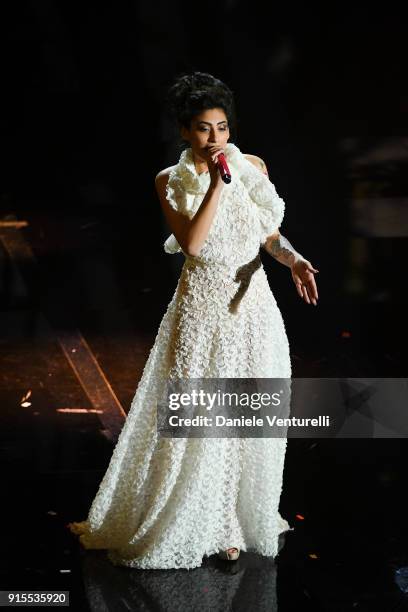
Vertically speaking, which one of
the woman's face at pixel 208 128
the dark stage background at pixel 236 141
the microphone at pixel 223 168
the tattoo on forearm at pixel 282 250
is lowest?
the dark stage background at pixel 236 141

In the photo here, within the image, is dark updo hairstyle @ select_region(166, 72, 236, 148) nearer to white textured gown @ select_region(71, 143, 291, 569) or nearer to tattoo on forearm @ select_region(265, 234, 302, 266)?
white textured gown @ select_region(71, 143, 291, 569)

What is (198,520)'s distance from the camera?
147 inches

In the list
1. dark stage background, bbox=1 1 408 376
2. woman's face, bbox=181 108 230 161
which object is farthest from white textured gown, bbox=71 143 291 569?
dark stage background, bbox=1 1 408 376

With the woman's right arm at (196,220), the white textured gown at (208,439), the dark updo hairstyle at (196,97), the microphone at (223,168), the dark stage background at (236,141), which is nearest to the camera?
the microphone at (223,168)

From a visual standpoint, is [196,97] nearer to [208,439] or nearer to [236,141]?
[208,439]

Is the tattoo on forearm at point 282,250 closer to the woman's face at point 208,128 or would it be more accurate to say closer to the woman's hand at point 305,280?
the woman's hand at point 305,280

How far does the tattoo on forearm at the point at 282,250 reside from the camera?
12.3ft

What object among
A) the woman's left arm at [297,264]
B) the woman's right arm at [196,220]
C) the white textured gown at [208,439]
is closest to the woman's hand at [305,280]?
the woman's left arm at [297,264]

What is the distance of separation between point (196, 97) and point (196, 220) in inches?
16.5

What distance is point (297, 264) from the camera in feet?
12.1

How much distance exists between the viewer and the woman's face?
3568mm

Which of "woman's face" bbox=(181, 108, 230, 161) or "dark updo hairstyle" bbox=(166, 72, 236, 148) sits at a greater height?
"dark updo hairstyle" bbox=(166, 72, 236, 148)

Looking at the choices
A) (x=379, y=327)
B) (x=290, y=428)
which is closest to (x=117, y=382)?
(x=290, y=428)

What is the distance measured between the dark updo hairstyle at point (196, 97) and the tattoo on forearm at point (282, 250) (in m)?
0.46
